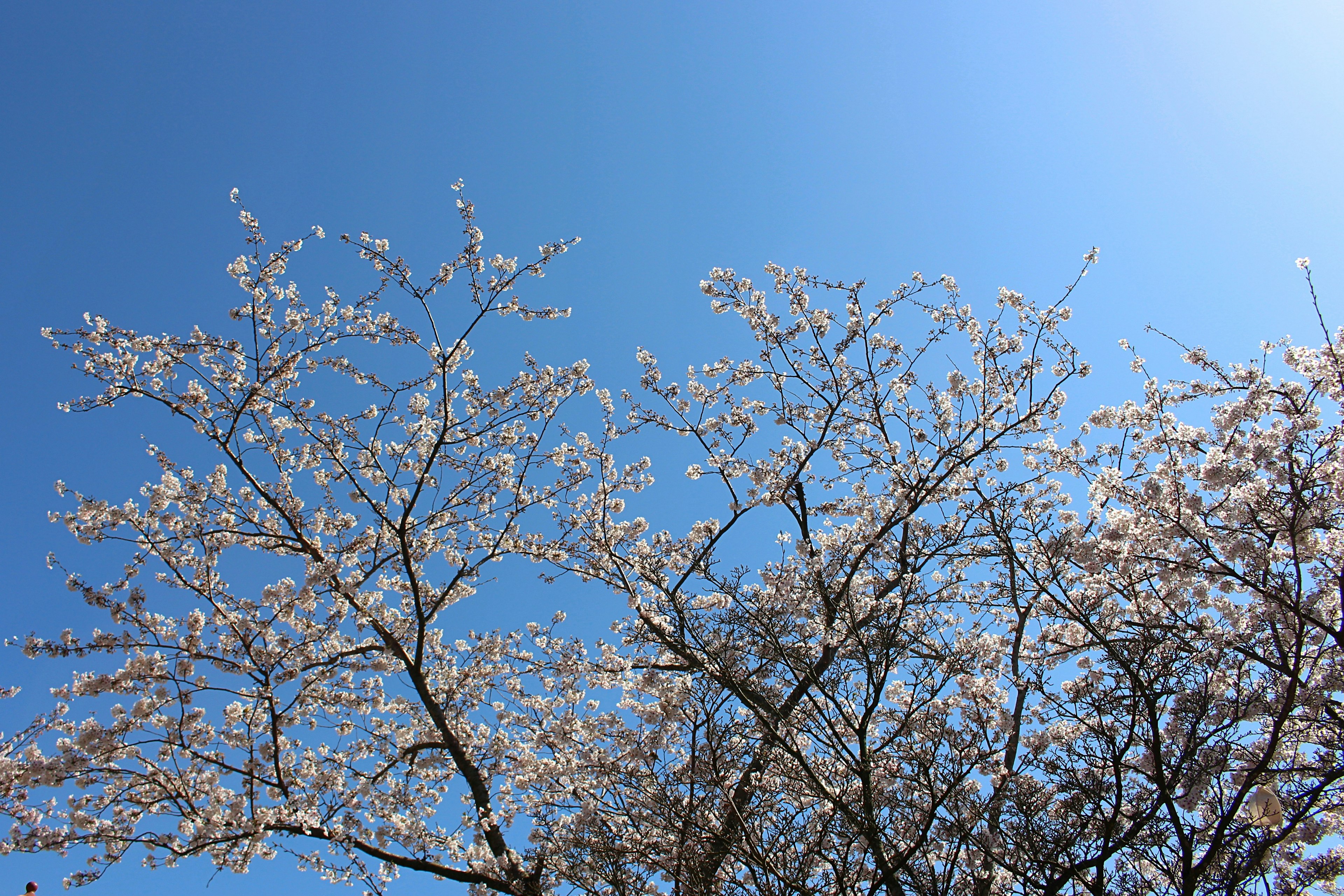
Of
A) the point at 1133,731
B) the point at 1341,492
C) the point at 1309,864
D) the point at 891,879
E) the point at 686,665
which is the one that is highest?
the point at 686,665

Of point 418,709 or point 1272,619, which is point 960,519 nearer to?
point 1272,619

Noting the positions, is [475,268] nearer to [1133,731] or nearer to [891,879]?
[891,879]

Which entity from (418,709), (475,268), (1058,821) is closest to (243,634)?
(418,709)

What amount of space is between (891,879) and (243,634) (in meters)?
5.90

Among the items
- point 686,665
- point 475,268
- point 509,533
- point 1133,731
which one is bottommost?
point 1133,731

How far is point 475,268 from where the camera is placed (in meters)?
7.07

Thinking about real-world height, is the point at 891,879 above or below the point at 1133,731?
below

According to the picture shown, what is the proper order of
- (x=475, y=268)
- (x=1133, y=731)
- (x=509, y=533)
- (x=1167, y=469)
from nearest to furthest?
(x=1133, y=731) → (x=1167, y=469) → (x=475, y=268) → (x=509, y=533)

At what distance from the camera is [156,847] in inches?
234

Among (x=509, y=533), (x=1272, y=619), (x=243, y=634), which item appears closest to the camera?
(x=1272, y=619)

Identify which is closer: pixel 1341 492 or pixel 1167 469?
pixel 1341 492

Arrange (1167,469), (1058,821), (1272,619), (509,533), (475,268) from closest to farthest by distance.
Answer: (1272,619) → (1058,821) → (1167,469) → (475,268) → (509,533)

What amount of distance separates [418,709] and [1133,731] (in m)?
7.32

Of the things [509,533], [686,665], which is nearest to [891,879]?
[686,665]
